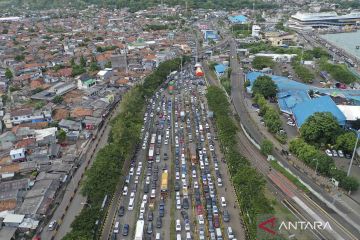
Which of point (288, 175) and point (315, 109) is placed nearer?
point (288, 175)

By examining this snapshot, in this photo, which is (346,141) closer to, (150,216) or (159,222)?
(159,222)

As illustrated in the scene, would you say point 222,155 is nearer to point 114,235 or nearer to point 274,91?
point 114,235

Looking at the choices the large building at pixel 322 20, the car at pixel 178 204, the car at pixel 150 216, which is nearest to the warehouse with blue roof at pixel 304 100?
the car at pixel 178 204

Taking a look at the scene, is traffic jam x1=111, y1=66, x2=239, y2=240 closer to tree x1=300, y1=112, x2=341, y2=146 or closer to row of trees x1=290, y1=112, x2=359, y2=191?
row of trees x1=290, y1=112, x2=359, y2=191

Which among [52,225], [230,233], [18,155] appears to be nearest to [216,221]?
[230,233]

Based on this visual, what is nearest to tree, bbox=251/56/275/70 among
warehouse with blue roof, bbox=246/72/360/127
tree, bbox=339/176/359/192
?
warehouse with blue roof, bbox=246/72/360/127

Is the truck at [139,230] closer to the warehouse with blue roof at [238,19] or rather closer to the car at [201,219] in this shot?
the car at [201,219]
